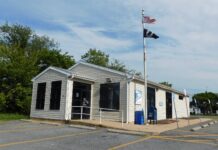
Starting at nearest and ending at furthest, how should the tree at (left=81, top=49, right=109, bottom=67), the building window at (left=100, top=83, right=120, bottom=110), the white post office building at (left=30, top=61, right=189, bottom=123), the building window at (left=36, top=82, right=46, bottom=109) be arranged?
the white post office building at (left=30, top=61, right=189, bottom=123), the building window at (left=100, top=83, right=120, bottom=110), the building window at (left=36, top=82, right=46, bottom=109), the tree at (left=81, top=49, right=109, bottom=67)

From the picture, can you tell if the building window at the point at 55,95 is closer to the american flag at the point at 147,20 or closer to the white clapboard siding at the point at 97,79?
the white clapboard siding at the point at 97,79

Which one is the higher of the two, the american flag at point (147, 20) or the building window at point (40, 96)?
the american flag at point (147, 20)

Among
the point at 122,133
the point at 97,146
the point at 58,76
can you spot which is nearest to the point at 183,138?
the point at 122,133

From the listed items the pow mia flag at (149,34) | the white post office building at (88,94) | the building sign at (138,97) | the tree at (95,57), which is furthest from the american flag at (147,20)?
the tree at (95,57)

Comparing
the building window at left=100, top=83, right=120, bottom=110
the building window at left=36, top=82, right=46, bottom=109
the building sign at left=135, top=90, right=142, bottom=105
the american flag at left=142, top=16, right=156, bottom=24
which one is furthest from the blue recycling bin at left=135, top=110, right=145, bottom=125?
the building window at left=36, top=82, right=46, bottom=109

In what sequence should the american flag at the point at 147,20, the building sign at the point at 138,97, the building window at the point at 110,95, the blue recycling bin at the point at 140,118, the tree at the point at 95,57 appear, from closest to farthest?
the blue recycling bin at the point at 140,118, the american flag at the point at 147,20, the building window at the point at 110,95, the building sign at the point at 138,97, the tree at the point at 95,57

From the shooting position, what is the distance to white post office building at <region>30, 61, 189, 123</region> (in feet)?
59.6

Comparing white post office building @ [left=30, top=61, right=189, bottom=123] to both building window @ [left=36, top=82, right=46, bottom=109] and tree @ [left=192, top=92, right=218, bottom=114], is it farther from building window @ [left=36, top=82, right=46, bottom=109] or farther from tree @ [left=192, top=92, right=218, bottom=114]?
tree @ [left=192, top=92, right=218, bottom=114]

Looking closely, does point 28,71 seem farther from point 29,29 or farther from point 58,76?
point 29,29

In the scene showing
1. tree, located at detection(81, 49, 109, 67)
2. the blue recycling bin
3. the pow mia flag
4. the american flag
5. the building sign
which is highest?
tree, located at detection(81, 49, 109, 67)

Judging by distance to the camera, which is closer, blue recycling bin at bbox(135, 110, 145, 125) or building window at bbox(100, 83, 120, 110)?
blue recycling bin at bbox(135, 110, 145, 125)

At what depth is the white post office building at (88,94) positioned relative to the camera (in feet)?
59.6

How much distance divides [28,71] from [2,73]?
8.59 feet

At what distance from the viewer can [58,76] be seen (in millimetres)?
19188
